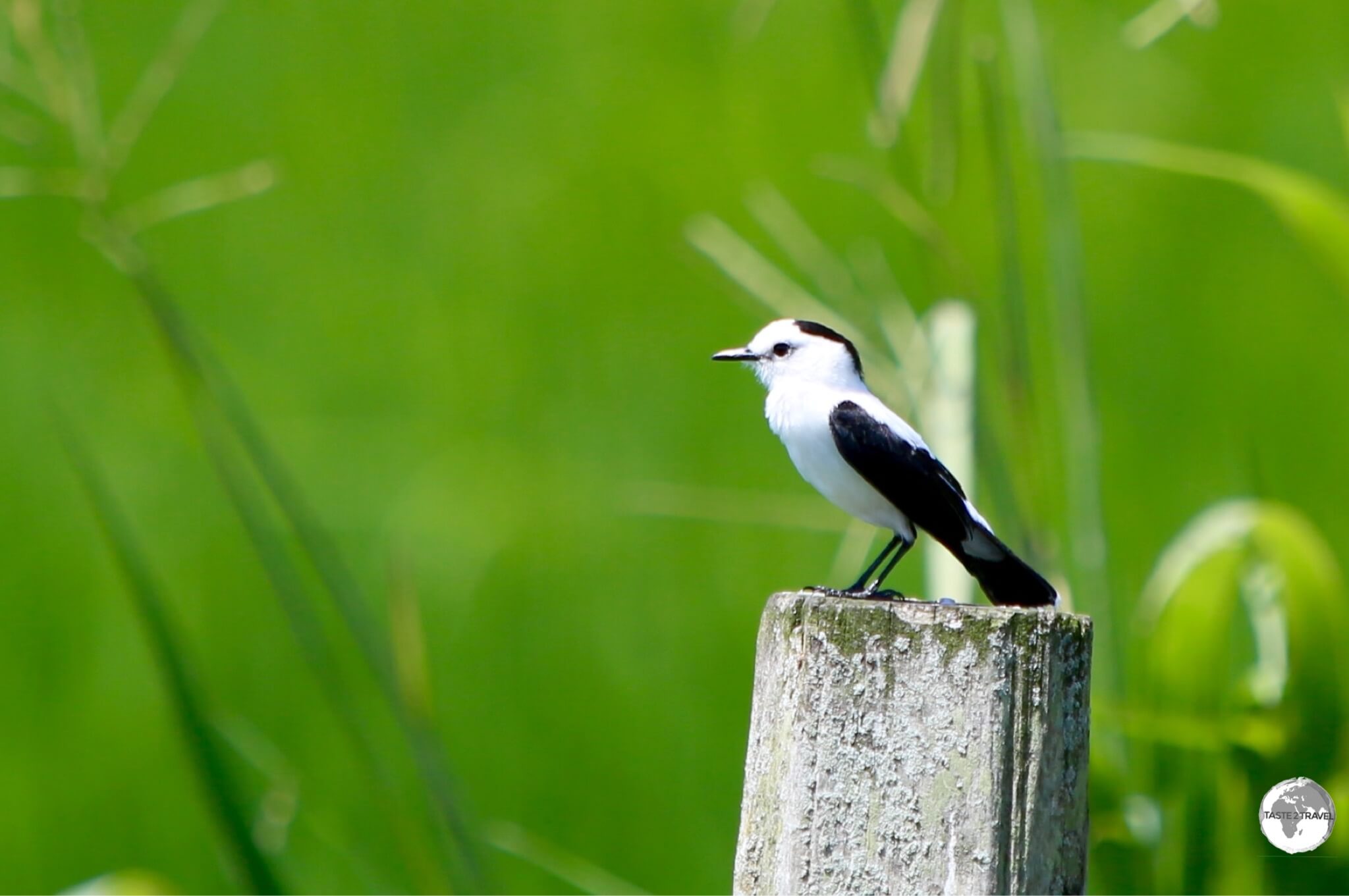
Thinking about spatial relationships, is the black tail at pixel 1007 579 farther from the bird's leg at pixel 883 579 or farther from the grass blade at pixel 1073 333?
the grass blade at pixel 1073 333

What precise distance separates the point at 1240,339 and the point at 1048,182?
11.3 feet

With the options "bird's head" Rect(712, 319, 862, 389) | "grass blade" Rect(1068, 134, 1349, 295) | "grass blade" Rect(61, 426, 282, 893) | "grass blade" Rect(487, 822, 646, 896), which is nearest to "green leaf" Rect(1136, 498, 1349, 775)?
"grass blade" Rect(1068, 134, 1349, 295)

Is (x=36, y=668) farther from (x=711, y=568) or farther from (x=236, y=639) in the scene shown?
(x=711, y=568)

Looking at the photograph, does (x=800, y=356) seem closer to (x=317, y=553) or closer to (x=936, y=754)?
(x=317, y=553)

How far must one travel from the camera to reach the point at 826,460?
209 centimetres

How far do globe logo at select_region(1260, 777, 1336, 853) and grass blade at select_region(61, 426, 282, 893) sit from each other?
5.01ft

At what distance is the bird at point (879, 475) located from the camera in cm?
188

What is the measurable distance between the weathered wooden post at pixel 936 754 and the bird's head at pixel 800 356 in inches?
35.0

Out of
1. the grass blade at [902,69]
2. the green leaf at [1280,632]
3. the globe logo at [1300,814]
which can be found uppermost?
the grass blade at [902,69]

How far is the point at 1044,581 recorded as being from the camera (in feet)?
5.91

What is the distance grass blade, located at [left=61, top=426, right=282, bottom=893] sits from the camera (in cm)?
205

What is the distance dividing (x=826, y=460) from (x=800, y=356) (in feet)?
1.03

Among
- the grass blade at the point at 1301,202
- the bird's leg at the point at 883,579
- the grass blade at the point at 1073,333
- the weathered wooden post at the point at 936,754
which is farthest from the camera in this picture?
the grass blade at the point at 1073,333

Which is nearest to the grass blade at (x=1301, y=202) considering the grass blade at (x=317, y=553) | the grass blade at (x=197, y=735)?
the grass blade at (x=317, y=553)
